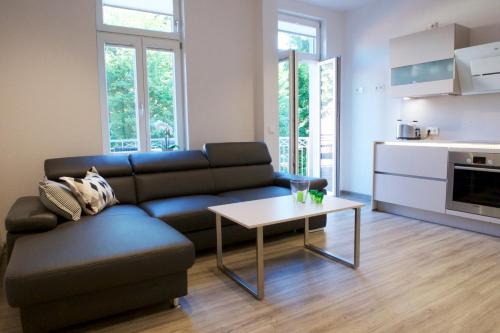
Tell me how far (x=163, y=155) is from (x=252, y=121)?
1516 mm

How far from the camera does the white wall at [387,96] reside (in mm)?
3773

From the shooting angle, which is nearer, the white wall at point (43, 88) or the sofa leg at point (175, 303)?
the sofa leg at point (175, 303)

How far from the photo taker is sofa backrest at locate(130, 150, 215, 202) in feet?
11.0

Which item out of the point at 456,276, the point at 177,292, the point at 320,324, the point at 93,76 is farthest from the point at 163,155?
the point at 456,276

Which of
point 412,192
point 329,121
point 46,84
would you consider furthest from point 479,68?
point 46,84

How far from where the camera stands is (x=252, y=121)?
4664mm

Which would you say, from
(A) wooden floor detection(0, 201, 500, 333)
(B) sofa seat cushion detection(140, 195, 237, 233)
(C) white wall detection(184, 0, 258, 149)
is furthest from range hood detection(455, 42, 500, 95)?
(B) sofa seat cushion detection(140, 195, 237, 233)

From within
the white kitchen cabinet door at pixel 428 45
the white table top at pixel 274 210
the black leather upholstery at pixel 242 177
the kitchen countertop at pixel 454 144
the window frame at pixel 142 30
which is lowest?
the white table top at pixel 274 210

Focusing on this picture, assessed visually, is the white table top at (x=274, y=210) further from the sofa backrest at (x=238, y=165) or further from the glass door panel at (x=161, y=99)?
the glass door panel at (x=161, y=99)

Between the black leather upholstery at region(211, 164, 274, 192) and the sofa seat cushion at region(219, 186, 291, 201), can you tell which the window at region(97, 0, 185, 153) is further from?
the sofa seat cushion at region(219, 186, 291, 201)

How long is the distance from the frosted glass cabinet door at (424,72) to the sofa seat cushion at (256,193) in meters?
2.05

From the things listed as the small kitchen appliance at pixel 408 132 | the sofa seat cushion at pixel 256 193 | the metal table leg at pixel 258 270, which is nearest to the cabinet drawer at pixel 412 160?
the small kitchen appliance at pixel 408 132

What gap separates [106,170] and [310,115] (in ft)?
10.9

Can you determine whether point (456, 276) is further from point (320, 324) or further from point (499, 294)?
point (320, 324)
